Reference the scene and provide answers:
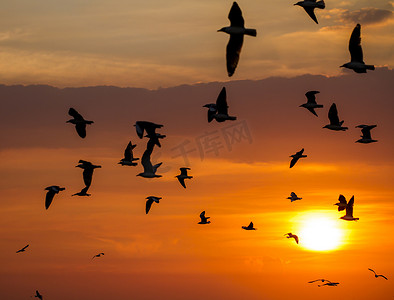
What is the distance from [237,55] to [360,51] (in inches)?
450

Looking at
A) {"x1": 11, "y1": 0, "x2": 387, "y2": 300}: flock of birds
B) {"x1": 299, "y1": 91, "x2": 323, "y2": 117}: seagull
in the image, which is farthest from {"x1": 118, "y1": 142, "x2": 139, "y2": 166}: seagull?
{"x1": 299, "y1": 91, "x2": 323, "y2": 117}: seagull

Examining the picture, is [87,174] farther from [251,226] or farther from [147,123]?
[251,226]

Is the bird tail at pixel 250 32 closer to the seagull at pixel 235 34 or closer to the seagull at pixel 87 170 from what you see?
the seagull at pixel 235 34

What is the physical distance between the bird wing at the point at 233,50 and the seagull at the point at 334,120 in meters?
16.3

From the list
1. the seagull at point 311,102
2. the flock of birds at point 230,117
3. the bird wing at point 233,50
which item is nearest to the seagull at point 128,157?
the flock of birds at point 230,117

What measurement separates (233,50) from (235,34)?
0.95 metres

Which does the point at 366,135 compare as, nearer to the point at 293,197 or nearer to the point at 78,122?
the point at 293,197

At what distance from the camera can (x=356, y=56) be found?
56.8m

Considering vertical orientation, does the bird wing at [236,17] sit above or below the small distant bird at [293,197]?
below

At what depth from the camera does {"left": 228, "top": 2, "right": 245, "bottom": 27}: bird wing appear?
48938mm

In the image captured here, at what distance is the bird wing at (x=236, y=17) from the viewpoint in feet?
161

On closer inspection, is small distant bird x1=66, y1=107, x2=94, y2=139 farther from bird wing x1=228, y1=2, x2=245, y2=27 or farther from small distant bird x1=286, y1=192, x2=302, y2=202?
small distant bird x1=286, y1=192, x2=302, y2=202

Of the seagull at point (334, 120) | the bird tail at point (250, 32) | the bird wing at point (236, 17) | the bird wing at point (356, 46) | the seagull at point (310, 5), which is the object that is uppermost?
the seagull at point (310, 5)

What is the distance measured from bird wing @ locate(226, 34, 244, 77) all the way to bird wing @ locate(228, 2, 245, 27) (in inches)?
26.6
